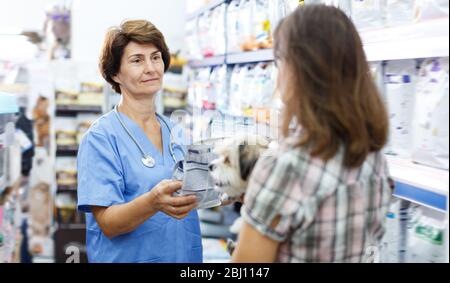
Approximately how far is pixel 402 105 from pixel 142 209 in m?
0.82

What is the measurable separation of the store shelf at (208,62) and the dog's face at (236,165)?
2300mm

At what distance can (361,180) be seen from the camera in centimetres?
114

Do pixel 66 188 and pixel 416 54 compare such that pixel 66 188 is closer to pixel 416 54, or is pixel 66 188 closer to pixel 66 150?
pixel 66 150

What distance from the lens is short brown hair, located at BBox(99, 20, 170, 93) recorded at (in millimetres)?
1923

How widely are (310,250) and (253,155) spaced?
0.81ft

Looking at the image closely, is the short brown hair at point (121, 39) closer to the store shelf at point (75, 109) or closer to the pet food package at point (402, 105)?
the pet food package at point (402, 105)

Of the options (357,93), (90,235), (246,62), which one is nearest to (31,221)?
(246,62)

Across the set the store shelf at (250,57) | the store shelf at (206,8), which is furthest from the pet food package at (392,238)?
the store shelf at (206,8)

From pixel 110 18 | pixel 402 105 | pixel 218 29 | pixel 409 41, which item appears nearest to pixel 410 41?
pixel 409 41

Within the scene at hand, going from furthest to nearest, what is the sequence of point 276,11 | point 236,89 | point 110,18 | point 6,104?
point 110,18
point 236,89
point 276,11
point 6,104

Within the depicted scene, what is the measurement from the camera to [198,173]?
5.01ft

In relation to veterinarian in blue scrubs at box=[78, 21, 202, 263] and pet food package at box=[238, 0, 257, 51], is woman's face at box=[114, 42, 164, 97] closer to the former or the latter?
veterinarian in blue scrubs at box=[78, 21, 202, 263]

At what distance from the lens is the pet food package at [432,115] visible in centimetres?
148

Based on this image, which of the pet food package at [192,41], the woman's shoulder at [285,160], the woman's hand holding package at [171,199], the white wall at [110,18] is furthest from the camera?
the white wall at [110,18]
